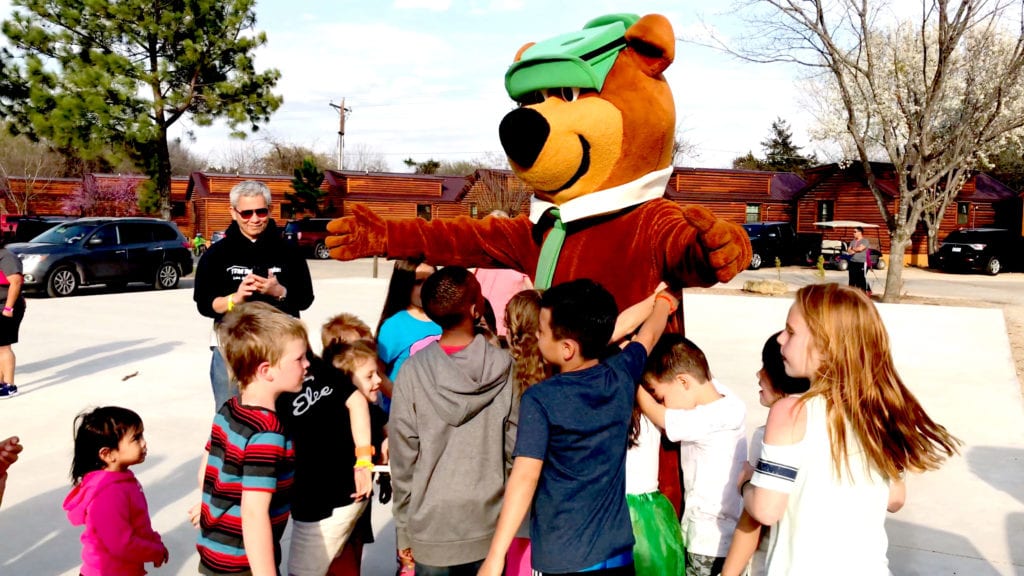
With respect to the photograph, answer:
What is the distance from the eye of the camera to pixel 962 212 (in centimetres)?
2928

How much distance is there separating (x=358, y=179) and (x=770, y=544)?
110 ft

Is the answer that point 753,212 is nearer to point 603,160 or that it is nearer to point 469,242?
point 469,242

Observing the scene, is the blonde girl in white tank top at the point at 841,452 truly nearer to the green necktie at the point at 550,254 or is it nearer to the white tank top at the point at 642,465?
the white tank top at the point at 642,465

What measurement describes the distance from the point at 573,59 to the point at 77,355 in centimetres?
771

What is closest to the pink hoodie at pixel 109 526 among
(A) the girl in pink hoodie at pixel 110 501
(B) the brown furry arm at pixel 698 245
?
(A) the girl in pink hoodie at pixel 110 501

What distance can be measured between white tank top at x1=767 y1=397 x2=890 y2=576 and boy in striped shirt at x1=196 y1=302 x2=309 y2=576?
143 centimetres

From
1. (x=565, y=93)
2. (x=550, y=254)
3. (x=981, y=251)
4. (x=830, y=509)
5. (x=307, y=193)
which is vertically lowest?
(x=981, y=251)

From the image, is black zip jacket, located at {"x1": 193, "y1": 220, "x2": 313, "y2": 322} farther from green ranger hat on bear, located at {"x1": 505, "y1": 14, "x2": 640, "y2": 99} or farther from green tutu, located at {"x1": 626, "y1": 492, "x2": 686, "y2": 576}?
green tutu, located at {"x1": 626, "y1": 492, "x2": 686, "y2": 576}

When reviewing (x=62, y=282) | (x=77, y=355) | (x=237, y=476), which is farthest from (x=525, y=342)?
(x=62, y=282)

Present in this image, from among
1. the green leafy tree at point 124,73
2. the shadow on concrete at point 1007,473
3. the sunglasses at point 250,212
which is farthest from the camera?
the green leafy tree at point 124,73

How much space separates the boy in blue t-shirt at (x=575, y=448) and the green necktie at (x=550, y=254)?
890 millimetres

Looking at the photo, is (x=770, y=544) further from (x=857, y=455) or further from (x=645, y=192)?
(x=645, y=192)

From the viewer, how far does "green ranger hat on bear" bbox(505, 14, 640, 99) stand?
316 cm

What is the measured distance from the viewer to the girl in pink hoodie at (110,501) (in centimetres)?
274
